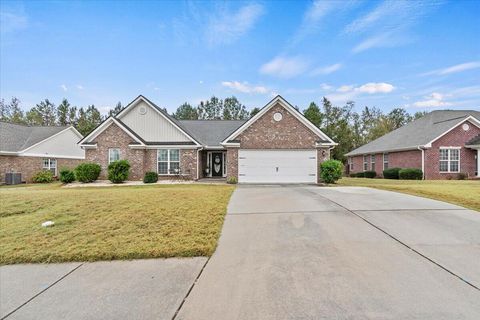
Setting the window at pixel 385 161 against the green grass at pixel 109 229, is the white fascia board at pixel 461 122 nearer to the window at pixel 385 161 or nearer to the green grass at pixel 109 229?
the window at pixel 385 161

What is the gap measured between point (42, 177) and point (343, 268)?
1078 inches

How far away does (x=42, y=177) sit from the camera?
74.5 feet

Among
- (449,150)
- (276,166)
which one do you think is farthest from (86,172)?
(449,150)

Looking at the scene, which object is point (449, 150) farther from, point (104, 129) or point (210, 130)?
point (104, 129)

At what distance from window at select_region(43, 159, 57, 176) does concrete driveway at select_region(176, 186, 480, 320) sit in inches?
1012

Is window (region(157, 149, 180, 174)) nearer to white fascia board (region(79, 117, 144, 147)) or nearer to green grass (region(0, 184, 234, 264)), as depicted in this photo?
white fascia board (region(79, 117, 144, 147))

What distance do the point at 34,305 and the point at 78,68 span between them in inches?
772

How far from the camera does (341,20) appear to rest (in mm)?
13367

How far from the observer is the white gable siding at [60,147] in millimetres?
23812

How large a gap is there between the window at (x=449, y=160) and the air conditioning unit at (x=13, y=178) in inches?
1422

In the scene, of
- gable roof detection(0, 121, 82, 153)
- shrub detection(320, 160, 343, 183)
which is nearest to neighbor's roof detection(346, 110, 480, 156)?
shrub detection(320, 160, 343, 183)

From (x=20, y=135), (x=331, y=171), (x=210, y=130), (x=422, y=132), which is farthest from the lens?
(x=20, y=135)

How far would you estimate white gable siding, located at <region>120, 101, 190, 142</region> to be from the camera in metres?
19.0

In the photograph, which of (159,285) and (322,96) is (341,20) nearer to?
(159,285)
